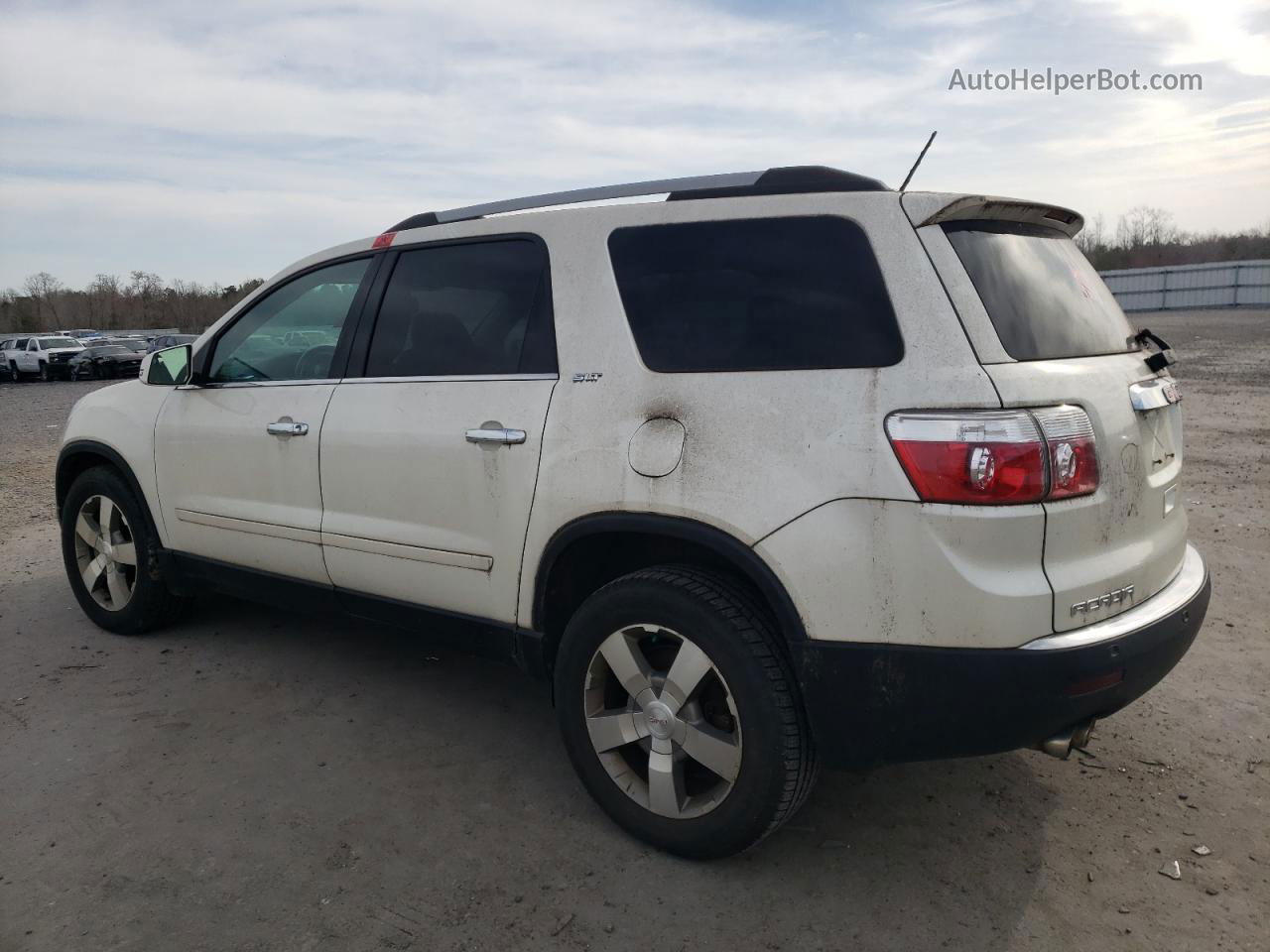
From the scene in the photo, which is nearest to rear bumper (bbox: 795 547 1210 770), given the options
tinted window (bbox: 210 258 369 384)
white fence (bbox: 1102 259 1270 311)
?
tinted window (bbox: 210 258 369 384)

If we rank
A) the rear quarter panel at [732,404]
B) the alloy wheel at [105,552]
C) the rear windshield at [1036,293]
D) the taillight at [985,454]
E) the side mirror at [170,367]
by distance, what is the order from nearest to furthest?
the taillight at [985,454]
the rear quarter panel at [732,404]
the rear windshield at [1036,293]
the side mirror at [170,367]
the alloy wheel at [105,552]

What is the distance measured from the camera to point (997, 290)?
8.53 feet

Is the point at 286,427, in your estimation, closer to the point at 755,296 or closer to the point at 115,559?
the point at 115,559

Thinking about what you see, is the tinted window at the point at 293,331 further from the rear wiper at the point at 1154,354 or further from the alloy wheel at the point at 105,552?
the rear wiper at the point at 1154,354

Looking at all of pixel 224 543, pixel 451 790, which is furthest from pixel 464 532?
pixel 224 543

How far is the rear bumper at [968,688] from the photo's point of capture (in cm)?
235

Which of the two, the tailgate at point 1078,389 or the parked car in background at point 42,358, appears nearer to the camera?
the tailgate at point 1078,389

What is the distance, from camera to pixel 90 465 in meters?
5.02

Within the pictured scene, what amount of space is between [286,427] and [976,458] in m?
2.68

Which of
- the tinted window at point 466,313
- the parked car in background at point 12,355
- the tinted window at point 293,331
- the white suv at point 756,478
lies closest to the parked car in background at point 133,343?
the parked car in background at point 12,355

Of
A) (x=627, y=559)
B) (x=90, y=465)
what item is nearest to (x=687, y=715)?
(x=627, y=559)

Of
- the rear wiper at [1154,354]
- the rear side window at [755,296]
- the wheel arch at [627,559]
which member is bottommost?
the wheel arch at [627,559]

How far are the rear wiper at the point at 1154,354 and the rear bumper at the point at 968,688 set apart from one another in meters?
0.82

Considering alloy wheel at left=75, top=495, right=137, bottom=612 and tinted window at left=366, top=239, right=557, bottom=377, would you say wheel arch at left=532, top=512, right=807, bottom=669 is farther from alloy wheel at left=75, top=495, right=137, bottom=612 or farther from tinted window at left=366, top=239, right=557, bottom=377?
alloy wheel at left=75, top=495, right=137, bottom=612
